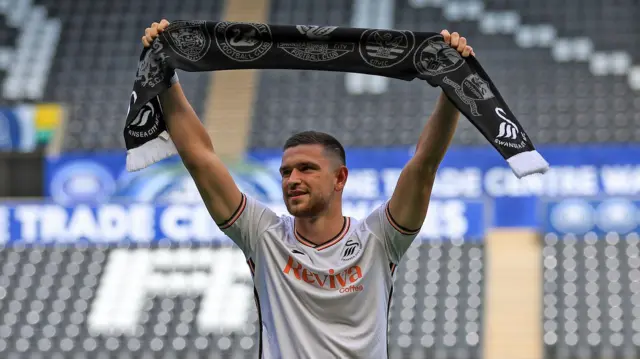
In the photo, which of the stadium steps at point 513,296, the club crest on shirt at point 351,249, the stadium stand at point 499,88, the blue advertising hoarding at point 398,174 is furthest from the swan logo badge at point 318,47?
the stadium stand at point 499,88

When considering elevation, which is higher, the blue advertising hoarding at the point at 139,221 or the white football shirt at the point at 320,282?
the blue advertising hoarding at the point at 139,221

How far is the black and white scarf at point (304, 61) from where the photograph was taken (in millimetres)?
3291

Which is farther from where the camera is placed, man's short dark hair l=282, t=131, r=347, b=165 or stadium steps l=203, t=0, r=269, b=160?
stadium steps l=203, t=0, r=269, b=160

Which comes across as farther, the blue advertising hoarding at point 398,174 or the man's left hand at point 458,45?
the blue advertising hoarding at point 398,174

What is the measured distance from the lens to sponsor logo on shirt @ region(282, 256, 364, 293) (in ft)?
10.4

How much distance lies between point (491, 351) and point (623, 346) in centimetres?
114

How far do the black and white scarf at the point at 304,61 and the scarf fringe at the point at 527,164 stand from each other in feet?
0.13

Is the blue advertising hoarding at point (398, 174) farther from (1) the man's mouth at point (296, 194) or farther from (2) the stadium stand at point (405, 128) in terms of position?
(1) the man's mouth at point (296, 194)

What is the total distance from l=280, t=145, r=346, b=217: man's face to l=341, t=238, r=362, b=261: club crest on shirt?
0.13 m

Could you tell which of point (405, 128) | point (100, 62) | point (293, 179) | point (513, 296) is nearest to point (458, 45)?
point (293, 179)

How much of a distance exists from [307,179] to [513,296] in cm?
667

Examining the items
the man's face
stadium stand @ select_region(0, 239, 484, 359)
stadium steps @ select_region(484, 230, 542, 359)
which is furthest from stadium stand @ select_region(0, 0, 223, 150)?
the man's face

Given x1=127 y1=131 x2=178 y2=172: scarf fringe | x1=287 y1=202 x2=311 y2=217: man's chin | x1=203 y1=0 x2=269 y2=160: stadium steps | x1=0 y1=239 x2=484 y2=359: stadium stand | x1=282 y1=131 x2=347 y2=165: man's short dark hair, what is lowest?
x1=0 y1=239 x2=484 y2=359: stadium stand

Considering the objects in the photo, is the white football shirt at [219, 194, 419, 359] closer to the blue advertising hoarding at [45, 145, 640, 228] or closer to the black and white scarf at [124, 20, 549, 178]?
the black and white scarf at [124, 20, 549, 178]
